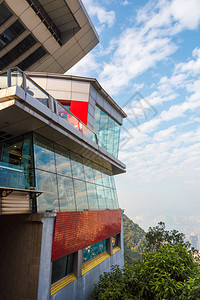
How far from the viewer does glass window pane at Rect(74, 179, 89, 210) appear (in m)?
13.3

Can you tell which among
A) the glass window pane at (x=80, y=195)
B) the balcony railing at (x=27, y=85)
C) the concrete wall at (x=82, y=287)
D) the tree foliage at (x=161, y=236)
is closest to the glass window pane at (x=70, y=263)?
the concrete wall at (x=82, y=287)

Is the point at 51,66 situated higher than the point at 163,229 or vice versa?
the point at 51,66

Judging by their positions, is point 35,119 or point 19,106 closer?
point 19,106

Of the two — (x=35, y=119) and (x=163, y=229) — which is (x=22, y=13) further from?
(x=163, y=229)

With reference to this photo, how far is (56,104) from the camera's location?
11.7 metres

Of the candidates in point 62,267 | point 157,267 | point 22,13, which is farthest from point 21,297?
point 22,13

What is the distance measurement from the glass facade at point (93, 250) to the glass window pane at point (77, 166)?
5.33 metres

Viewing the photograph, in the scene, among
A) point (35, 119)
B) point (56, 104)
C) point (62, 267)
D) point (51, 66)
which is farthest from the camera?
point (51, 66)

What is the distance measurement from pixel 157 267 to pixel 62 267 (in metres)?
5.57

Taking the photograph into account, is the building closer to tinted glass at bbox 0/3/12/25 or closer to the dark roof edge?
tinted glass at bbox 0/3/12/25

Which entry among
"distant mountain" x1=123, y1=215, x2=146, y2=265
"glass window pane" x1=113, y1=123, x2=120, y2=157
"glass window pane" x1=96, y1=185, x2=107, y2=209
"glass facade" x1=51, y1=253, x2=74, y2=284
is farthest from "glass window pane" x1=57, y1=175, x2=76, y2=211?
"distant mountain" x1=123, y1=215, x2=146, y2=265

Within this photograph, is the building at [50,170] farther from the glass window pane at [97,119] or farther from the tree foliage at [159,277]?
the tree foliage at [159,277]

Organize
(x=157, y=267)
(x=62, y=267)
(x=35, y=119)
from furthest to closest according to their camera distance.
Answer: (x=62, y=267) < (x=35, y=119) < (x=157, y=267)

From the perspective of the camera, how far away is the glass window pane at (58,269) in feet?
32.9
